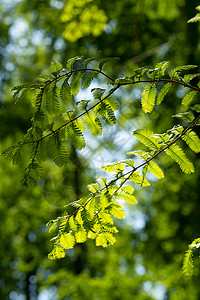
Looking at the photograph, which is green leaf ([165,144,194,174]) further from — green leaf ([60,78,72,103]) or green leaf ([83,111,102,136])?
green leaf ([60,78,72,103])

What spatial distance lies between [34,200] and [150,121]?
171 inches

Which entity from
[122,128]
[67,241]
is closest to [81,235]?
[67,241]

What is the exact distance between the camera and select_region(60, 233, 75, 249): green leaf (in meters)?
1.32

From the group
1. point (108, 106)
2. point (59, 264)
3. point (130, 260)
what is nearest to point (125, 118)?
point (108, 106)

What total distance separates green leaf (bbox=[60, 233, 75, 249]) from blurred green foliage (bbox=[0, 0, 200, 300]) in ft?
6.32

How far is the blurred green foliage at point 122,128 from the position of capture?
443cm

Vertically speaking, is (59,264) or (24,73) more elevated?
(24,73)

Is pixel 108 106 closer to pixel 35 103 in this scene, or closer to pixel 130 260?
pixel 35 103

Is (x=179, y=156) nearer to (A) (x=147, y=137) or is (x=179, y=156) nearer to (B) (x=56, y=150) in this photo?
(A) (x=147, y=137)

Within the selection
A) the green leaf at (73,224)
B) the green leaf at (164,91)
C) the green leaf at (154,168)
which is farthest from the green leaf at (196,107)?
the green leaf at (73,224)

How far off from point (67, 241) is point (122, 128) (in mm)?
3465

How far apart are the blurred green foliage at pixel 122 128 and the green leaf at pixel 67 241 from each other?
1.93 m

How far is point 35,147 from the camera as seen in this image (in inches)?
50.9

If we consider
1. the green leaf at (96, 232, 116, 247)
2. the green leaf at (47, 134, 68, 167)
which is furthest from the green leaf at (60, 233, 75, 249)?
the green leaf at (47, 134, 68, 167)
